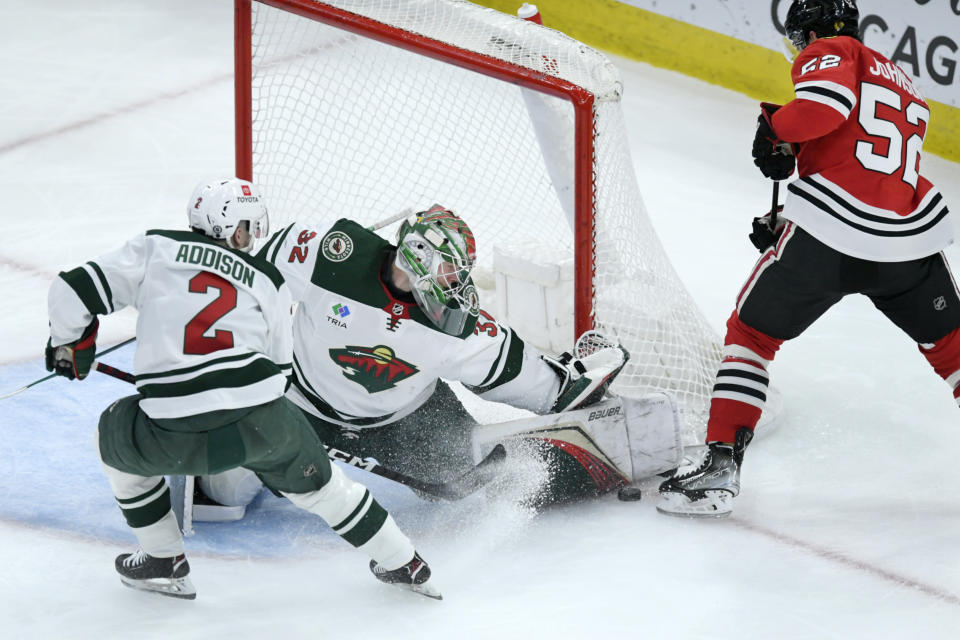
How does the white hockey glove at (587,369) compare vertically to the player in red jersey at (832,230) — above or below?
below

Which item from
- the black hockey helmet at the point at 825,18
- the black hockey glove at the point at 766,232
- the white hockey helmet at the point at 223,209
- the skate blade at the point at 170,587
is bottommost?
the skate blade at the point at 170,587

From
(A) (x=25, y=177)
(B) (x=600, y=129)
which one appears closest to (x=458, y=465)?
(B) (x=600, y=129)

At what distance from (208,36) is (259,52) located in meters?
2.48

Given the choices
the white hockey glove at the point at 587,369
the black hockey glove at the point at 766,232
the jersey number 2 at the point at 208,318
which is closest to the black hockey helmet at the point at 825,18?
the black hockey glove at the point at 766,232

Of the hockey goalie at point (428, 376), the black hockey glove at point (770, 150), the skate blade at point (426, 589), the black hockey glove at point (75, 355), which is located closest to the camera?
the black hockey glove at point (75, 355)

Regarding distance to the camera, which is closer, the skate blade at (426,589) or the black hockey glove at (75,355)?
the black hockey glove at (75,355)

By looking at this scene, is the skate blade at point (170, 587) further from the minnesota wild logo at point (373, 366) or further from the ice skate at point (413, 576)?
the minnesota wild logo at point (373, 366)

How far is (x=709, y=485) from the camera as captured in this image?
10.4ft

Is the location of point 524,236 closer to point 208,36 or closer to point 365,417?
point 365,417

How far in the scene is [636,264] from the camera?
3.55 m

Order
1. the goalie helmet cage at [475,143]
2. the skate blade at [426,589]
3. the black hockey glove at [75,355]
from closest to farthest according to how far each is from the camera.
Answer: the black hockey glove at [75,355]
the skate blade at [426,589]
the goalie helmet cage at [475,143]

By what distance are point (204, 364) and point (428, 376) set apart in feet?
2.12

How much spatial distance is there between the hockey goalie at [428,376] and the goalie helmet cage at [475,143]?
0.16 meters

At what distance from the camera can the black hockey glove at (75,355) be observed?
268 cm
